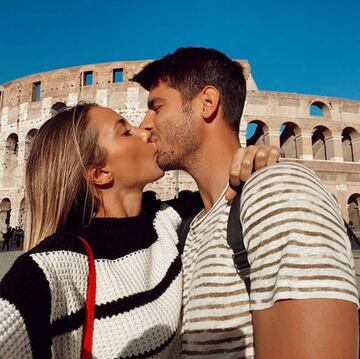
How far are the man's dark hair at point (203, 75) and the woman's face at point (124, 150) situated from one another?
0.33 m

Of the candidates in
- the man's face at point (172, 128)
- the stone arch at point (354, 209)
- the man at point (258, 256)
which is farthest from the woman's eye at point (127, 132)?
the stone arch at point (354, 209)

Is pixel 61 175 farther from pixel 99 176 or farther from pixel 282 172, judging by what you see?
pixel 282 172

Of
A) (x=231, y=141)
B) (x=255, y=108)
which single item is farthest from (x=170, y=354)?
(x=255, y=108)

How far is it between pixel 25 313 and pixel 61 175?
0.97 metres

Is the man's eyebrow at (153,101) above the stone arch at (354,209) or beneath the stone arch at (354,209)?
beneath

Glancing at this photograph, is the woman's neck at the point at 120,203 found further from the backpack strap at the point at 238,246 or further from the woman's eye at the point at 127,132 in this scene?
the backpack strap at the point at 238,246

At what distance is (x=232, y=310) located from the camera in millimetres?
1236

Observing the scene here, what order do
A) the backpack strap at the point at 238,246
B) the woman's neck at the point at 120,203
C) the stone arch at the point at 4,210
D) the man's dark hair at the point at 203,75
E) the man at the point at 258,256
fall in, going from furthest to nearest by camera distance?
the stone arch at the point at 4,210
the woman's neck at the point at 120,203
the man's dark hair at the point at 203,75
the backpack strap at the point at 238,246
the man at the point at 258,256

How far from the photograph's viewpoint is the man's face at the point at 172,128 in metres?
1.90

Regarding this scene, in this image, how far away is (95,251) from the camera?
1.46m

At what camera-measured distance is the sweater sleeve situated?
974 millimetres

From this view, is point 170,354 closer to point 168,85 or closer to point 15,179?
point 168,85

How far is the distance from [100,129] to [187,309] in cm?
111

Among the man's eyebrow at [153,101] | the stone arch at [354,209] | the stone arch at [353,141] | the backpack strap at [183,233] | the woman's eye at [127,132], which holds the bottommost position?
the backpack strap at [183,233]
